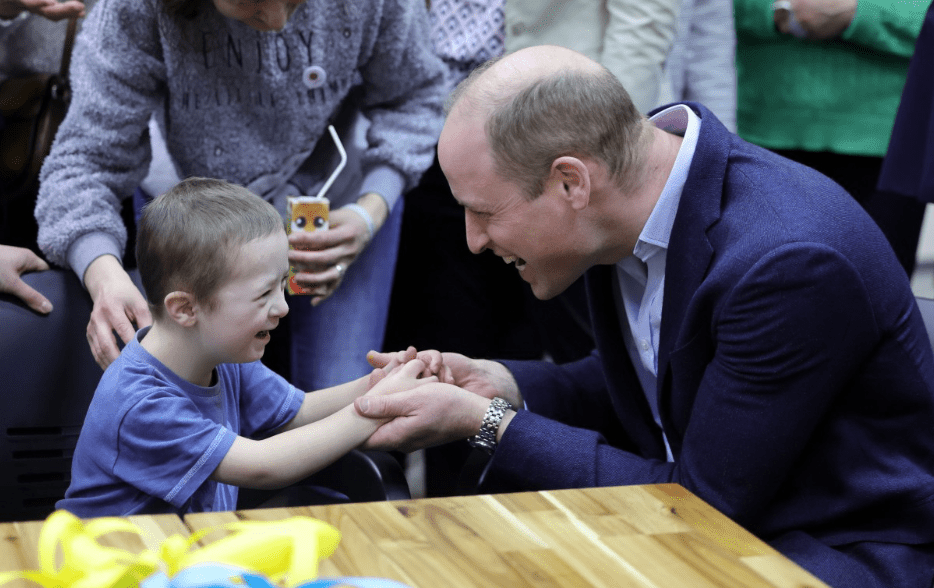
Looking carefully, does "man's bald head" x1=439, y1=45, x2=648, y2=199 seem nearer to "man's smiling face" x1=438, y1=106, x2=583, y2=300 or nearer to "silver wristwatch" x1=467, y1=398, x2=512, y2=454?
"man's smiling face" x1=438, y1=106, x2=583, y2=300

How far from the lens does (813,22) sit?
95.4 inches

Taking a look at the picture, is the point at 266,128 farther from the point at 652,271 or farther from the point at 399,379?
the point at 652,271

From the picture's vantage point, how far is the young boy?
1.46 meters

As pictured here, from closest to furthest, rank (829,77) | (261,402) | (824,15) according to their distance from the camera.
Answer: (261,402), (824,15), (829,77)

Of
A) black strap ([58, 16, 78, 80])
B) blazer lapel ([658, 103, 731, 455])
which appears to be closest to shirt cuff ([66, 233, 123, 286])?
black strap ([58, 16, 78, 80])

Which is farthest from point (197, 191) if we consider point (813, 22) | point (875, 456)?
point (813, 22)

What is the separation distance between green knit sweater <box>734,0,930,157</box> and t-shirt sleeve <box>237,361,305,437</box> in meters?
1.53

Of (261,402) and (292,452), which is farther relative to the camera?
(261,402)

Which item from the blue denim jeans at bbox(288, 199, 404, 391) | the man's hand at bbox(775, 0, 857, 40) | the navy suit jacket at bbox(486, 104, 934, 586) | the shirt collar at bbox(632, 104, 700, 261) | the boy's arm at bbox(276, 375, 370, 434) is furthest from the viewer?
the man's hand at bbox(775, 0, 857, 40)

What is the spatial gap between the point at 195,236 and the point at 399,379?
1.47 ft

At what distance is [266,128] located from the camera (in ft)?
7.22

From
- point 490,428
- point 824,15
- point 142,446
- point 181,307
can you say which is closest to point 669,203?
point 490,428

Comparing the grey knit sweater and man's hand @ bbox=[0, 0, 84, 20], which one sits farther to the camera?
man's hand @ bbox=[0, 0, 84, 20]

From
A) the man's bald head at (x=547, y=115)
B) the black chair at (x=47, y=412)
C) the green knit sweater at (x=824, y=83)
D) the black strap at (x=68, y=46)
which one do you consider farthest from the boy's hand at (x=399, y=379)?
the green knit sweater at (x=824, y=83)
